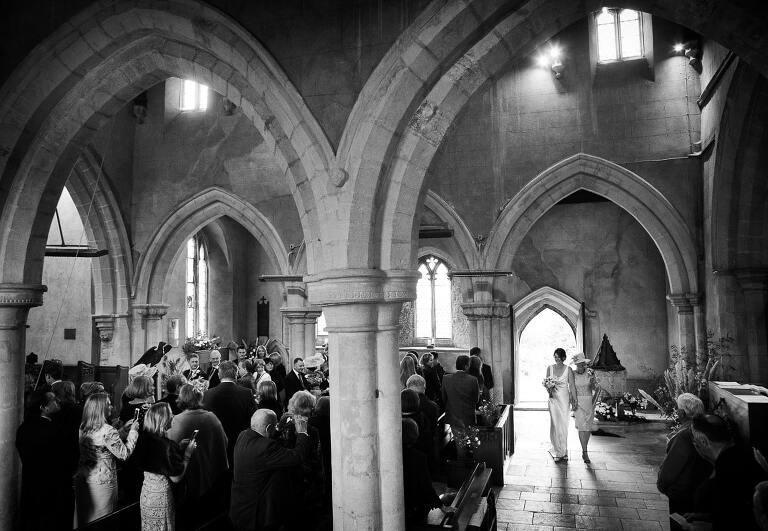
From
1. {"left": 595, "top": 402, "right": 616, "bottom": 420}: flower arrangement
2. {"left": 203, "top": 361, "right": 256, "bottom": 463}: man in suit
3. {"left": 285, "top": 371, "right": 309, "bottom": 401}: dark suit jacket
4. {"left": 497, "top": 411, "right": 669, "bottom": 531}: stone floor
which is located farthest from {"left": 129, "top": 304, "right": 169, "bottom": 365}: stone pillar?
{"left": 595, "top": 402, "right": 616, "bottom": 420}: flower arrangement

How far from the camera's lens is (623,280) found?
47.4 ft

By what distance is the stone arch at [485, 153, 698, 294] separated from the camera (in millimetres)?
11055

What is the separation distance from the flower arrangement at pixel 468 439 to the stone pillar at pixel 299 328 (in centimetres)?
684

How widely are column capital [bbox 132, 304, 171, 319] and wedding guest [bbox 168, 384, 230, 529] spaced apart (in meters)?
9.15

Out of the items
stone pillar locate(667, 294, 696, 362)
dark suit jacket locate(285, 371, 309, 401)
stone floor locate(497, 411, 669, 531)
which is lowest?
stone floor locate(497, 411, 669, 531)

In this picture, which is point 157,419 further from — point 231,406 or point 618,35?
point 618,35

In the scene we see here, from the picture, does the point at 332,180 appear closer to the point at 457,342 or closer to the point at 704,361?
the point at 704,361

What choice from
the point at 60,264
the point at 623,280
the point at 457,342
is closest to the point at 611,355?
the point at 623,280

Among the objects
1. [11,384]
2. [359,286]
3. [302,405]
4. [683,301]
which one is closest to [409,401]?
[302,405]

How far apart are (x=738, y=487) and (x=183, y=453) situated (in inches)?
144

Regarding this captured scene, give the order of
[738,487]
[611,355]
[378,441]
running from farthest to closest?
[611,355]
[378,441]
[738,487]

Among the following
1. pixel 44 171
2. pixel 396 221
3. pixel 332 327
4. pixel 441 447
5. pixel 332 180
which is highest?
pixel 44 171

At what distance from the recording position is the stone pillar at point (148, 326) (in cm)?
1304

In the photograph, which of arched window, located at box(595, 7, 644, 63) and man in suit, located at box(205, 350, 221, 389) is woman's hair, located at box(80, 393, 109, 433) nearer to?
man in suit, located at box(205, 350, 221, 389)
